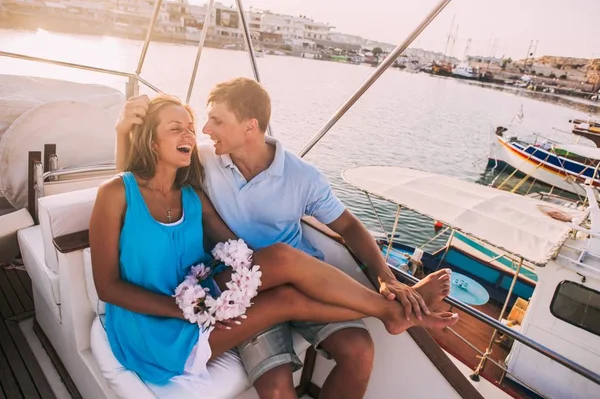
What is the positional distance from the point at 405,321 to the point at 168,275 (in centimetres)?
89

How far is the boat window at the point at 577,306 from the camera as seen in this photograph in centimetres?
463

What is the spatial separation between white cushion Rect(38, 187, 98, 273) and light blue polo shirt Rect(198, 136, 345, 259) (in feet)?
1.60

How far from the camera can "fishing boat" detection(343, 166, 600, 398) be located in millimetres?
4660

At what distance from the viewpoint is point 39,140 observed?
2.34 meters

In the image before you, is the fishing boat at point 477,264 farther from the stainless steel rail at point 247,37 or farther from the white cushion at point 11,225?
the white cushion at point 11,225

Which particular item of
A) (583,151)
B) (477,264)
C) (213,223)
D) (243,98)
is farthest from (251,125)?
(583,151)

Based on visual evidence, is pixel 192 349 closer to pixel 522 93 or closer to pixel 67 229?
pixel 67 229

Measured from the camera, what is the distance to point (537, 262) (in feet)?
14.3

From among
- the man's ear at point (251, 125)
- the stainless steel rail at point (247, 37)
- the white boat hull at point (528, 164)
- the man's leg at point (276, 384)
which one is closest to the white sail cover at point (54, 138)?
the stainless steel rail at point (247, 37)

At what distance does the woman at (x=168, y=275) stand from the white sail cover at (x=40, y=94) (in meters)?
1.62

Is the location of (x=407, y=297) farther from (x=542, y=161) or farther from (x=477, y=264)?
(x=542, y=161)

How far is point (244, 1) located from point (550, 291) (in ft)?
Answer: 16.3

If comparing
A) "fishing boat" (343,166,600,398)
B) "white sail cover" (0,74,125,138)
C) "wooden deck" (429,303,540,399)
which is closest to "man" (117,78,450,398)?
"white sail cover" (0,74,125,138)

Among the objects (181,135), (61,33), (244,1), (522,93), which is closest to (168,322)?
(181,135)
